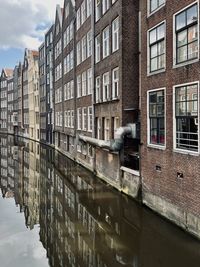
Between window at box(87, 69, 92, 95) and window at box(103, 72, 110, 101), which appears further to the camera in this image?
window at box(87, 69, 92, 95)

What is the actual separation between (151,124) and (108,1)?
10578 mm

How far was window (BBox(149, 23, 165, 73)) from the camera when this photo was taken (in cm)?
1466

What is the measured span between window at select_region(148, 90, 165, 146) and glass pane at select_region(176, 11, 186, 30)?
2648 millimetres

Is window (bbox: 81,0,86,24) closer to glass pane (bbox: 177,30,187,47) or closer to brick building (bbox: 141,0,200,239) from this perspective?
brick building (bbox: 141,0,200,239)

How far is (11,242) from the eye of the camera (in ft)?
42.7

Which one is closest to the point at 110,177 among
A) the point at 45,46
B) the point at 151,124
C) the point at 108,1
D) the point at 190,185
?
Result: the point at 151,124

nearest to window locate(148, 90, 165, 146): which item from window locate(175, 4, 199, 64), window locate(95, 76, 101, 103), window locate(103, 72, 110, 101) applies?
window locate(175, 4, 199, 64)

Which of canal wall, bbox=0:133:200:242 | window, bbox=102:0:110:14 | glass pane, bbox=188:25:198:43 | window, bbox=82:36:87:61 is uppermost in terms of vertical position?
window, bbox=102:0:110:14

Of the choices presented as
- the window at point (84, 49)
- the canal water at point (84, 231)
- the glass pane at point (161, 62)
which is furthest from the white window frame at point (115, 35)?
the canal water at point (84, 231)

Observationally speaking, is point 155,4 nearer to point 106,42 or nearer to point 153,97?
point 153,97

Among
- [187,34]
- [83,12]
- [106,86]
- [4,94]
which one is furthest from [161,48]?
[4,94]

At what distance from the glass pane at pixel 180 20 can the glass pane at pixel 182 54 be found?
30.5 inches

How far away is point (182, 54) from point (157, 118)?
121 inches

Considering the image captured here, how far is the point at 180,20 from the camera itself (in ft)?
42.9
